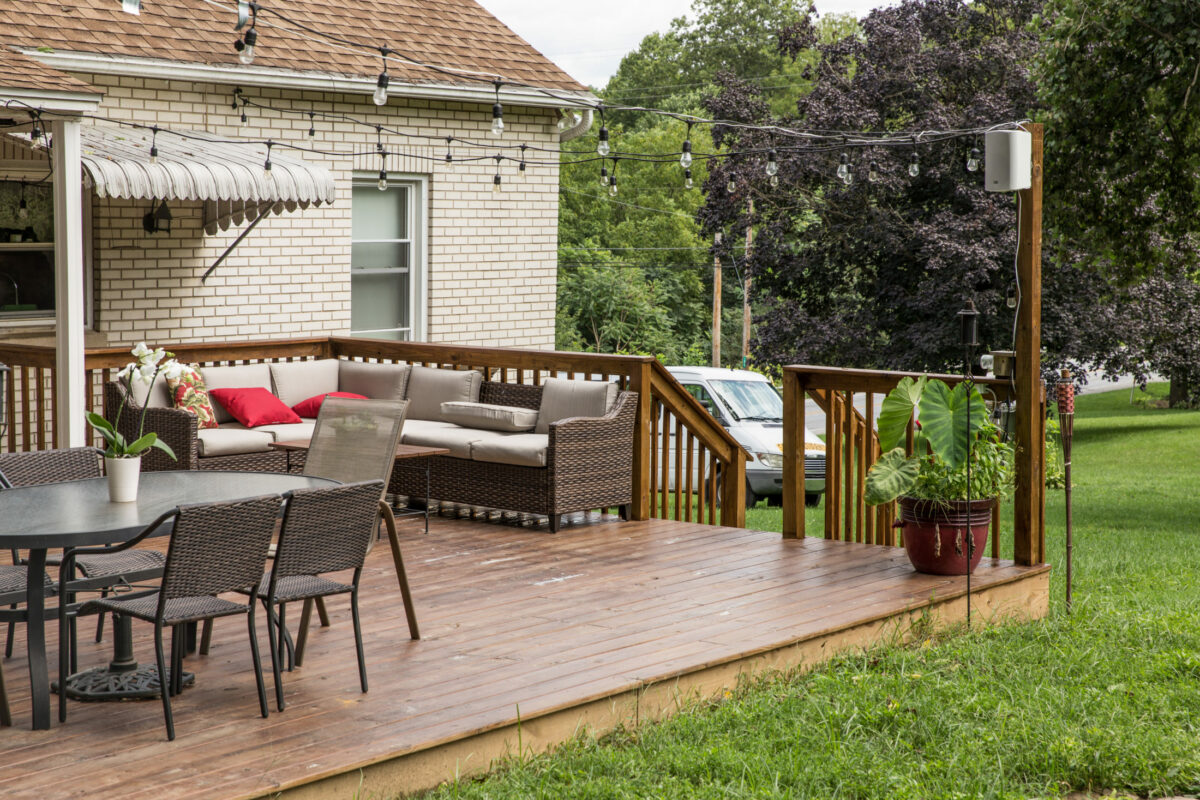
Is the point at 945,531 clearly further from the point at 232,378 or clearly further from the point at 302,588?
the point at 232,378

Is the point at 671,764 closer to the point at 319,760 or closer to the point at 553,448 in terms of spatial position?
the point at 319,760

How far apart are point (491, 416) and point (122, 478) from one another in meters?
4.04

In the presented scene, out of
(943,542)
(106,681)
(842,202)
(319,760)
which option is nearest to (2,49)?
(106,681)

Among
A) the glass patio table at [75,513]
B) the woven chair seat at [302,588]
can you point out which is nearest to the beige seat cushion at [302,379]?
the glass patio table at [75,513]

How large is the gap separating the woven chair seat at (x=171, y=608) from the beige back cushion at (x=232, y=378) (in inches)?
176

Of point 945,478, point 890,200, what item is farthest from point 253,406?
point 890,200

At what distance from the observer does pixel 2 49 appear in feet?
24.9

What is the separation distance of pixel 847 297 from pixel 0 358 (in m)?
13.4

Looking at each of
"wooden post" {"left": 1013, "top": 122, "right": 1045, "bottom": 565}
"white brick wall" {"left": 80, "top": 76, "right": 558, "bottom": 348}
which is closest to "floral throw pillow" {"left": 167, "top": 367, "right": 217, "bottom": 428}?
"white brick wall" {"left": 80, "top": 76, "right": 558, "bottom": 348}

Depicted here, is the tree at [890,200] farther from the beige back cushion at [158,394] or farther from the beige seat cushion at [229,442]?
the beige back cushion at [158,394]

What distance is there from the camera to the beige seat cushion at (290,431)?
8.33m

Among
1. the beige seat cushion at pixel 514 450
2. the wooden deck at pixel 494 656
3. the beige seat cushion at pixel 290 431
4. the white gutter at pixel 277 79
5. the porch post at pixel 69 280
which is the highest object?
the white gutter at pixel 277 79

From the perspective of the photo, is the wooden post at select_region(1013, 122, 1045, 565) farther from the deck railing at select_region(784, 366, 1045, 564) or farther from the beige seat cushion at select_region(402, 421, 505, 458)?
the beige seat cushion at select_region(402, 421, 505, 458)

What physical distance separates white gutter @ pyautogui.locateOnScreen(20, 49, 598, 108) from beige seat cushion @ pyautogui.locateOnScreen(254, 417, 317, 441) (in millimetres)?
2675
